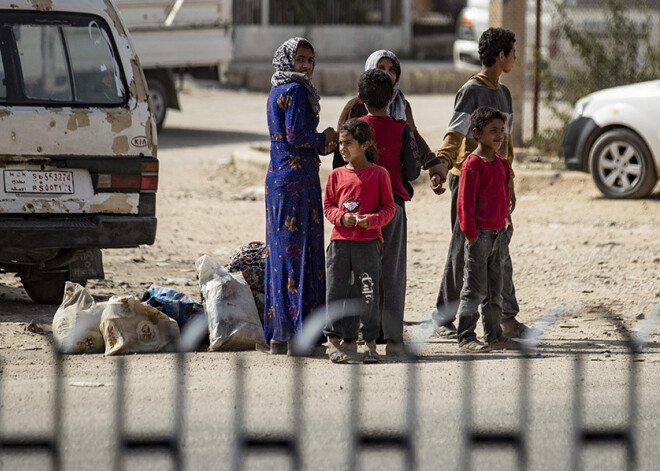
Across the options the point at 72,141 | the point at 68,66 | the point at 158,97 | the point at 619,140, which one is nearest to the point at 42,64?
the point at 68,66

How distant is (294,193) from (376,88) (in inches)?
27.0

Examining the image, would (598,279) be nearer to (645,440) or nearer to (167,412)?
(645,440)

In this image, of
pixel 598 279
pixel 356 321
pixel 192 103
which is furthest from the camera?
pixel 192 103

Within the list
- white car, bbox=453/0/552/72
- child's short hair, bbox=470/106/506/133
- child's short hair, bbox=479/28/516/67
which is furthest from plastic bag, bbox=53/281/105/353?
white car, bbox=453/0/552/72

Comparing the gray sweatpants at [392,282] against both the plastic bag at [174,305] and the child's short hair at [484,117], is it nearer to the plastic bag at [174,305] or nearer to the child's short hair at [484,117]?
the child's short hair at [484,117]

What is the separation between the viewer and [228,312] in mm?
6117

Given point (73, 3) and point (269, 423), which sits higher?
point (73, 3)

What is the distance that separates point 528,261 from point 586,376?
11.3ft

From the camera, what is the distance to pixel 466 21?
18719 millimetres

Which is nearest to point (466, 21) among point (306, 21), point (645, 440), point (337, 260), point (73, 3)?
point (306, 21)

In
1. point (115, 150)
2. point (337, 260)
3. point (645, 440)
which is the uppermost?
point (115, 150)

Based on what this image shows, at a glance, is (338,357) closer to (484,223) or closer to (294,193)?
(294,193)

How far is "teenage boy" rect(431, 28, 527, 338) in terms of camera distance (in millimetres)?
6320

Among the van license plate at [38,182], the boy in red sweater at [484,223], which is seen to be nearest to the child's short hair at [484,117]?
the boy in red sweater at [484,223]
